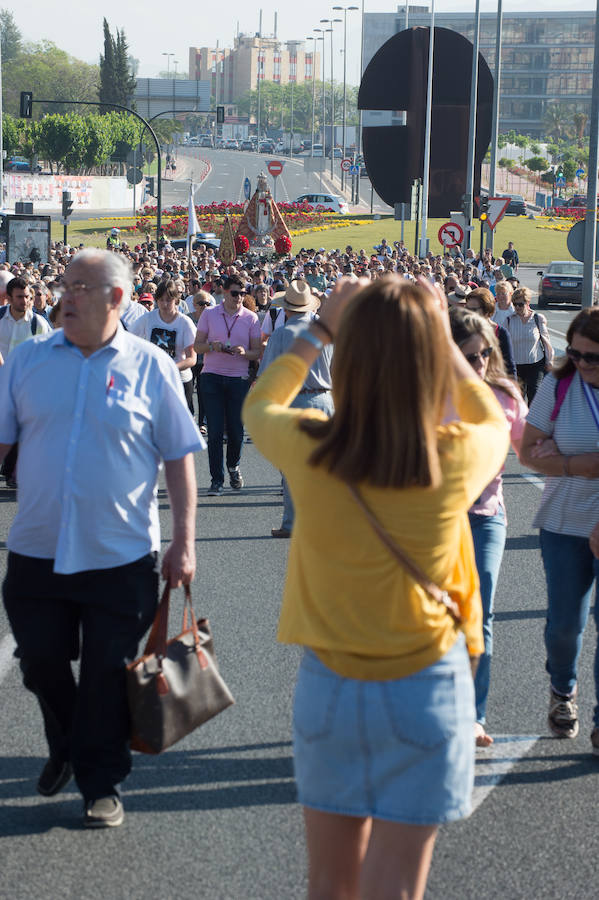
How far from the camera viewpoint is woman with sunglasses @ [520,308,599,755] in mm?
5121

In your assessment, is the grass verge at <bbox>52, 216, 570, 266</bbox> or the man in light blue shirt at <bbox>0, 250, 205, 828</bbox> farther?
the grass verge at <bbox>52, 216, 570, 266</bbox>

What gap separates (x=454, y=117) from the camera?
6072cm

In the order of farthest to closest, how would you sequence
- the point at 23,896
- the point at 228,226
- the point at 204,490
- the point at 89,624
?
the point at 228,226
the point at 204,490
the point at 89,624
the point at 23,896

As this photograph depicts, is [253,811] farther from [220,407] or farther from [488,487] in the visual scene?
[220,407]

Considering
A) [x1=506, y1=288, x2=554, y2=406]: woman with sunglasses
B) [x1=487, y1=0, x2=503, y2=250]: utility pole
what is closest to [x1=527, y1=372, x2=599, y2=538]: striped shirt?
[x1=506, y1=288, x2=554, y2=406]: woman with sunglasses

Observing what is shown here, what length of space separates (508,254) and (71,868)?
151 ft

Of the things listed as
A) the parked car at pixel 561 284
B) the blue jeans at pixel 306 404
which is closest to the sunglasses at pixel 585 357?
the blue jeans at pixel 306 404

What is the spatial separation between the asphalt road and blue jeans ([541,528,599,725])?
347 mm

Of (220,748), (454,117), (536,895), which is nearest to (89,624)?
(220,748)

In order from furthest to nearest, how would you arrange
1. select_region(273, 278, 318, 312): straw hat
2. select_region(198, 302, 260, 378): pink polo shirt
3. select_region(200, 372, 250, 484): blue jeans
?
select_region(198, 302, 260, 378): pink polo shirt → select_region(200, 372, 250, 484): blue jeans → select_region(273, 278, 318, 312): straw hat

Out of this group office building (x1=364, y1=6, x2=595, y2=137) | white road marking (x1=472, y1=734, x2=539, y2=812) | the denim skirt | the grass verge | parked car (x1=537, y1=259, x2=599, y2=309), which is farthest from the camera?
office building (x1=364, y1=6, x2=595, y2=137)

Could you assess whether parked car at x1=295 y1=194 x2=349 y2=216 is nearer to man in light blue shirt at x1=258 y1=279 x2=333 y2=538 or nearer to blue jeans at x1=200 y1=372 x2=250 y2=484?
blue jeans at x1=200 y1=372 x2=250 y2=484

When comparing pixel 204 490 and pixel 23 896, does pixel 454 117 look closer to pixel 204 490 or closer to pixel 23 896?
pixel 204 490

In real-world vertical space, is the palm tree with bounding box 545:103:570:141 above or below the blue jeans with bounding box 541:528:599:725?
above
